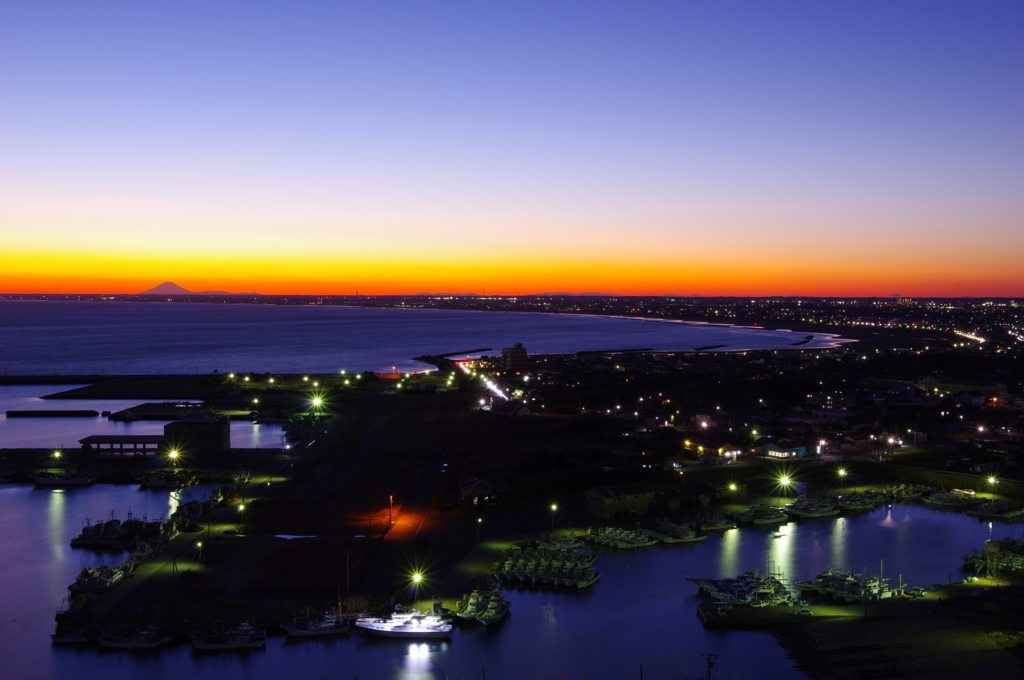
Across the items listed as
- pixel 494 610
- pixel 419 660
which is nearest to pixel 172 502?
pixel 494 610

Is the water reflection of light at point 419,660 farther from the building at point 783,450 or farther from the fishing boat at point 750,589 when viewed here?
the building at point 783,450

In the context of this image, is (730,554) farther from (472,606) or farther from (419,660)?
(419,660)

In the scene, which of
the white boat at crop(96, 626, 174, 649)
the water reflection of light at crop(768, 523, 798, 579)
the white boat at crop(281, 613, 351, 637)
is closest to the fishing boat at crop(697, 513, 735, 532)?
the water reflection of light at crop(768, 523, 798, 579)

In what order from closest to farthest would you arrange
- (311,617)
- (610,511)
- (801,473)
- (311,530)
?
(311,617) < (311,530) < (610,511) < (801,473)

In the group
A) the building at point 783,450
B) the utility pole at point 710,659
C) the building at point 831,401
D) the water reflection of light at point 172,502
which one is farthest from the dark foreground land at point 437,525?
the building at point 831,401

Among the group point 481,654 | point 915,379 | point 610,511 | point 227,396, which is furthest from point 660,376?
point 481,654

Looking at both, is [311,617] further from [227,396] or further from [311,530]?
[227,396]
